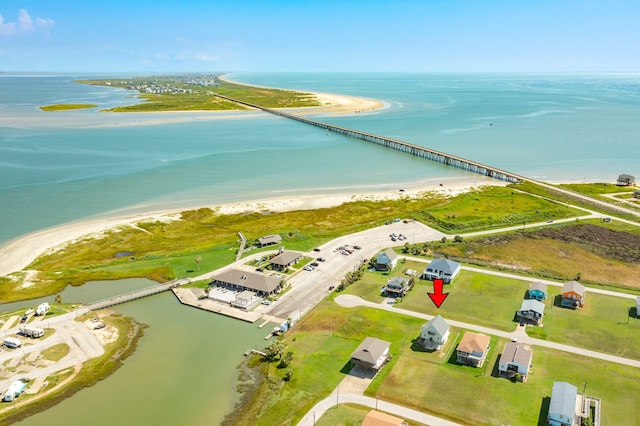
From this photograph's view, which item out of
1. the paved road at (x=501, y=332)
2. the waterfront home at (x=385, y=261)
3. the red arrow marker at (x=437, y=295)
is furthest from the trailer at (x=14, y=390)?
the red arrow marker at (x=437, y=295)

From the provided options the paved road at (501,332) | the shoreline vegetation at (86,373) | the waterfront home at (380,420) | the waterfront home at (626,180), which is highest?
the waterfront home at (626,180)

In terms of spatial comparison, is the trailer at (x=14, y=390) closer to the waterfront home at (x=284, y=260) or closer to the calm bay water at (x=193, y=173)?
the calm bay water at (x=193, y=173)

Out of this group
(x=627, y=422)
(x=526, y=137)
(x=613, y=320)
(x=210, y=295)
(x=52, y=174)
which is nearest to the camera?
(x=627, y=422)

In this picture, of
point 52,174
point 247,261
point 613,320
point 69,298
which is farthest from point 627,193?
point 52,174

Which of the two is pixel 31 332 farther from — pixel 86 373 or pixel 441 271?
pixel 441 271

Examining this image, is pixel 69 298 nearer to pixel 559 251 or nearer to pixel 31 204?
pixel 31 204

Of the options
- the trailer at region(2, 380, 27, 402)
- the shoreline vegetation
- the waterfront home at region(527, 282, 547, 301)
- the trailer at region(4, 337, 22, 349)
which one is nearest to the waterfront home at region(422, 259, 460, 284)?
the waterfront home at region(527, 282, 547, 301)

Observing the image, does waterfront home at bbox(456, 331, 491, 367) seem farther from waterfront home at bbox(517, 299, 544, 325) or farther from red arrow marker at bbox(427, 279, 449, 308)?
red arrow marker at bbox(427, 279, 449, 308)
